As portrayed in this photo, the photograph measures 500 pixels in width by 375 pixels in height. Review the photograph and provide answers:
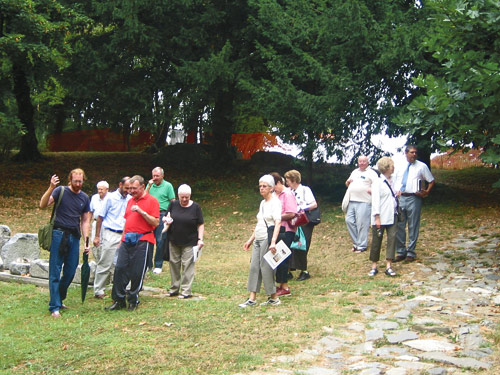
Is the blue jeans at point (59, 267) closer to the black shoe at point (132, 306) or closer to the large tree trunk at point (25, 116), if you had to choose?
the black shoe at point (132, 306)

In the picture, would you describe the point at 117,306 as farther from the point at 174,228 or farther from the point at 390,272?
the point at 390,272

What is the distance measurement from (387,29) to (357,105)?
222 cm

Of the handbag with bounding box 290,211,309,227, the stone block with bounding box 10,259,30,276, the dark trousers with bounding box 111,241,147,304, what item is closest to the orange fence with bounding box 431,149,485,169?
the handbag with bounding box 290,211,309,227

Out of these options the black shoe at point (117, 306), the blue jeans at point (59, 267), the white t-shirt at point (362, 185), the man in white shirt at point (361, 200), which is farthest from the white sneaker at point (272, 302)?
the white t-shirt at point (362, 185)

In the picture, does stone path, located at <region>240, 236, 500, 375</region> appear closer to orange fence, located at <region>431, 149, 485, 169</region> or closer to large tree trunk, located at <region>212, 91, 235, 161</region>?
large tree trunk, located at <region>212, 91, 235, 161</region>

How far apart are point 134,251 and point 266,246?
71.9 inches

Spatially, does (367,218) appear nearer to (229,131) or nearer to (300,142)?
(300,142)

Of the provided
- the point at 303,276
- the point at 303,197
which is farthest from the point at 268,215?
the point at 303,276

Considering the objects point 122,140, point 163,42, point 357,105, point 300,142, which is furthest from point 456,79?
point 122,140

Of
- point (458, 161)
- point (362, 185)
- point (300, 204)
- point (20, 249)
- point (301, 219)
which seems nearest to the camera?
point (301, 219)

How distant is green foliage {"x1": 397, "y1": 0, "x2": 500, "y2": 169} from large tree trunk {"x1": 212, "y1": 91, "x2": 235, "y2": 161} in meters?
12.4

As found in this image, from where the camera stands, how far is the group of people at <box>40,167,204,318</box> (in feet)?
27.2

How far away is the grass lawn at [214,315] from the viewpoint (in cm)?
623

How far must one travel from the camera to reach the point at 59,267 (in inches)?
329
